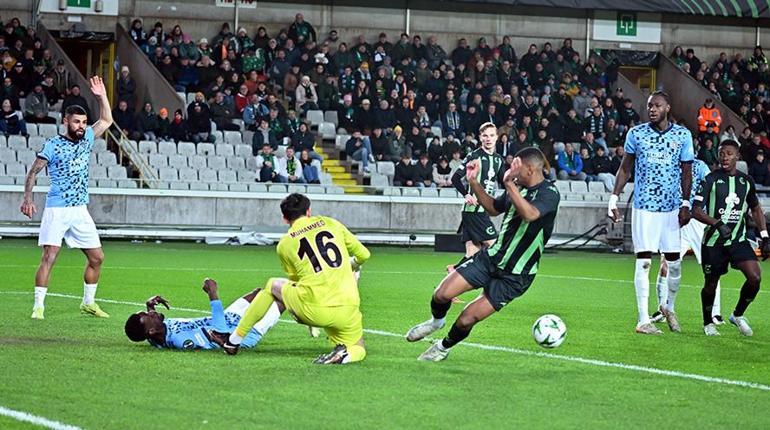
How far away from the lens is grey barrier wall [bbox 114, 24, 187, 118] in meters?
32.2

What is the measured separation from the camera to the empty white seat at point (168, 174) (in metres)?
29.6

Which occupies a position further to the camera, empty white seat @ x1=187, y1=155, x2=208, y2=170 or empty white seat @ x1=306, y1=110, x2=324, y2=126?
empty white seat @ x1=306, y1=110, x2=324, y2=126

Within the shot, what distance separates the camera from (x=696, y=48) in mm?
42438

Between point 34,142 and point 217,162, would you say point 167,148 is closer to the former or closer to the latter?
point 217,162

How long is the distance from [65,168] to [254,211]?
16443 millimetres

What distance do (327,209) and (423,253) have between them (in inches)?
133

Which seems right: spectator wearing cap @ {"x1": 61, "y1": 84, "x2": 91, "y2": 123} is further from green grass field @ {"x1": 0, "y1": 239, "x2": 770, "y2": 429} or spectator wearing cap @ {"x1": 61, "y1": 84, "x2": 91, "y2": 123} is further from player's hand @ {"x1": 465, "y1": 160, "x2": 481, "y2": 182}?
player's hand @ {"x1": 465, "y1": 160, "x2": 481, "y2": 182}

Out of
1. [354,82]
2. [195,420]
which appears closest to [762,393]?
[195,420]

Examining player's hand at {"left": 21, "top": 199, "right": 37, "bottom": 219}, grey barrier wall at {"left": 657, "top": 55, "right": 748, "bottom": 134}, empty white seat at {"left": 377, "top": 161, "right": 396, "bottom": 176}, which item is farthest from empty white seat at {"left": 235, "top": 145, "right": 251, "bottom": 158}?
player's hand at {"left": 21, "top": 199, "right": 37, "bottom": 219}

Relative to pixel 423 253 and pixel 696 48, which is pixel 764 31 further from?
pixel 423 253

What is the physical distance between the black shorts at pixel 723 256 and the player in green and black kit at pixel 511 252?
11.4 ft

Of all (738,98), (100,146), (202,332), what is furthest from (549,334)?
(738,98)

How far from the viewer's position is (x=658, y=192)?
40.6 ft

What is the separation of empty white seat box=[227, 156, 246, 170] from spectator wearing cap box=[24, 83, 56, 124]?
4348mm
